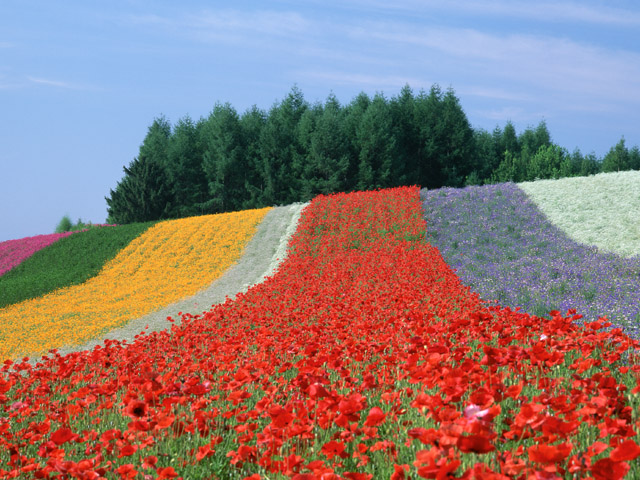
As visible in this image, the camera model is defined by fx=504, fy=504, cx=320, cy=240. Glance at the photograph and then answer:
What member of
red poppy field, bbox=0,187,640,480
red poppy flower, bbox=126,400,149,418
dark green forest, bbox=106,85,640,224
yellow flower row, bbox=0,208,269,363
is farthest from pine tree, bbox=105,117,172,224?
red poppy flower, bbox=126,400,149,418

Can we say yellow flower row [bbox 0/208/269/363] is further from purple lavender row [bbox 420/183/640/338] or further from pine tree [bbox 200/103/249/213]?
pine tree [bbox 200/103/249/213]

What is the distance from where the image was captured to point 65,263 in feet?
91.2

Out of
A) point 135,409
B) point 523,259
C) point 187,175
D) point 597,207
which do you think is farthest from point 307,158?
point 135,409

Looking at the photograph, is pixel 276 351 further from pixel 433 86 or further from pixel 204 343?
pixel 433 86

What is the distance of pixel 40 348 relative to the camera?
13688 millimetres

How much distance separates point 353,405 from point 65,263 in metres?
28.8

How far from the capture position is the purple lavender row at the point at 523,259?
1001 centimetres

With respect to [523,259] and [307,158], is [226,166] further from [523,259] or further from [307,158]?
[523,259]

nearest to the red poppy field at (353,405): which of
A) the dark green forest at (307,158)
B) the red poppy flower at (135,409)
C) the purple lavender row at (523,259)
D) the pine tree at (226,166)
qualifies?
the red poppy flower at (135,409)

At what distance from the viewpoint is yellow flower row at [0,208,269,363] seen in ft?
49.8

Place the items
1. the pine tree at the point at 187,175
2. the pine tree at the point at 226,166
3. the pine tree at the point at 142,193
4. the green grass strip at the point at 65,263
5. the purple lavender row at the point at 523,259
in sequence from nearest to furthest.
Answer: the purple lavender row at the point at 523,259 → the green grass strip at the point at 65,263 → the pine tree at the point at 142,193 → the pine tree at the point at 226,166 → the pine tree at the point at 187,175

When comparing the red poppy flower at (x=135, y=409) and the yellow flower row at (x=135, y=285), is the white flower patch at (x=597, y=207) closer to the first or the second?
the yellow flower row at (x=135, y=285)

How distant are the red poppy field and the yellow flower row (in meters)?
6.92

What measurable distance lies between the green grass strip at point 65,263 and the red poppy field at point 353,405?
16.3 m
